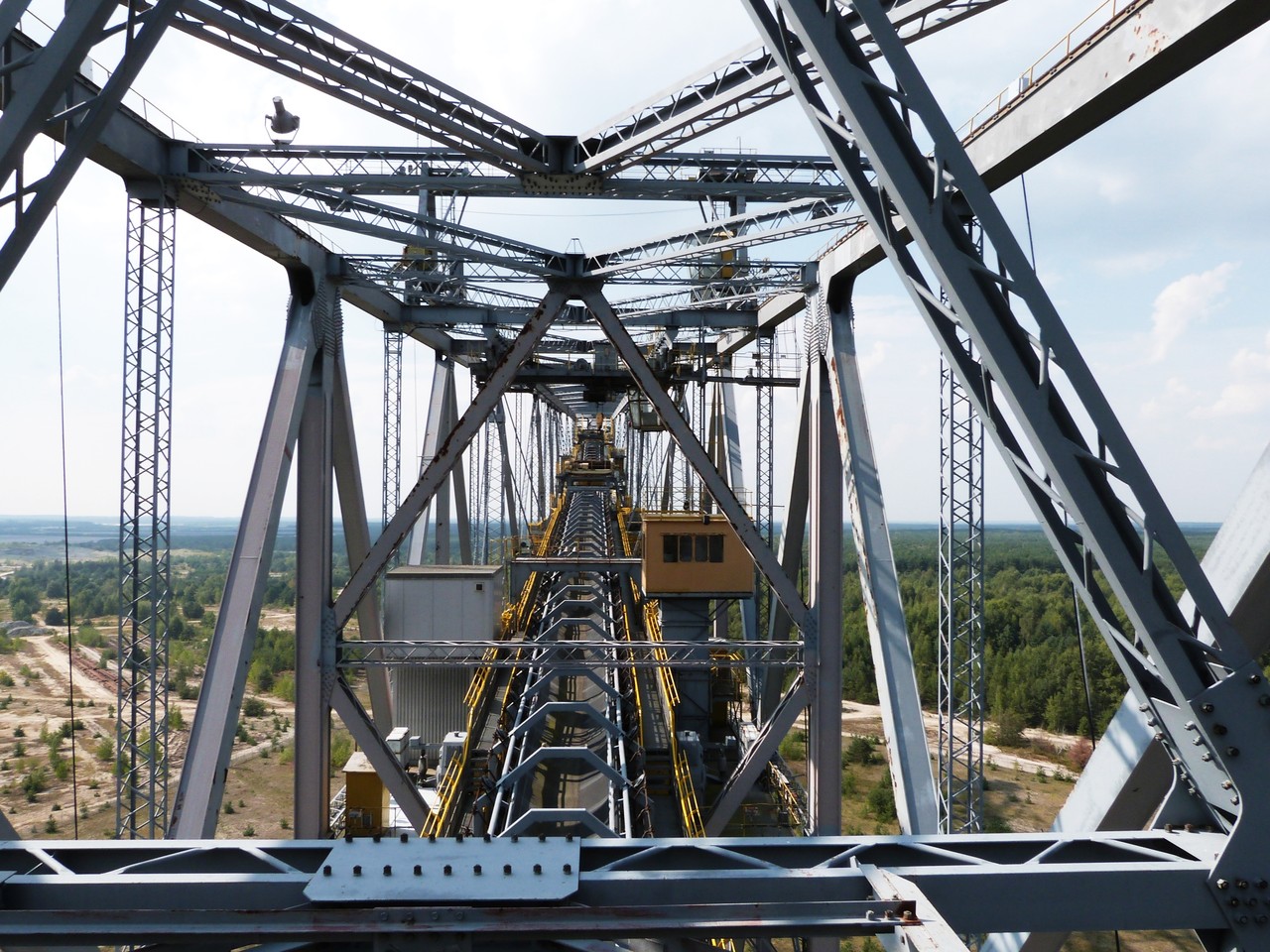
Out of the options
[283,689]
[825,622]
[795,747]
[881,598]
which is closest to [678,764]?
[825,622]

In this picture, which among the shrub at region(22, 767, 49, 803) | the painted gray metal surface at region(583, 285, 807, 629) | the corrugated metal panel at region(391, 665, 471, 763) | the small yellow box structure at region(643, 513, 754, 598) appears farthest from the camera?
the shrub at region(22, 767, 49, 803)

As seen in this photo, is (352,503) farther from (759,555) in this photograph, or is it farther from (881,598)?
(881,598)

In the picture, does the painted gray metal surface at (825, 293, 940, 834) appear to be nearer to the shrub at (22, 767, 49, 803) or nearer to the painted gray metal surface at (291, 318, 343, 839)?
the painted gray metal surface at (291, 318, 343, 839)

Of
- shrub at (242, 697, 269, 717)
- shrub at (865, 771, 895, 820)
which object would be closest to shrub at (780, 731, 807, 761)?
shrub at (865, 771, 895, 820)

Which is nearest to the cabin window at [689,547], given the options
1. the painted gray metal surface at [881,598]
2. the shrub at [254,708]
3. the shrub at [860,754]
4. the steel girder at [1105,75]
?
the painted gray metal surface at [881,598]

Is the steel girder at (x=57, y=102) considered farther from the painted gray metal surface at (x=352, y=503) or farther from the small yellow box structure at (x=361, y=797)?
the small yellow box structure at (x=361, y=797)

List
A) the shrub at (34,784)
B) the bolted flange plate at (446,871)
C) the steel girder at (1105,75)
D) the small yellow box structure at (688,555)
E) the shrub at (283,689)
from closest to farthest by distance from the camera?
1. the bolted flange plate at (446,871)
2. the steel girder at (1105,75)
3. the small yellow box structure at (688,555)
4. the shrub at (34,784)
5. the shrub at (283,689)

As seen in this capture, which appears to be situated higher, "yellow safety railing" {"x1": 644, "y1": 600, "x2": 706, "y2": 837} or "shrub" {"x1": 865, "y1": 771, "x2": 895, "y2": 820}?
"yellow safety railing" {"x1": 644, "y1": 600, "x2": 706, "y2": 837}

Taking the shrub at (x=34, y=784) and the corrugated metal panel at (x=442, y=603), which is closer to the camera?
the corrugated metal panel at (x=442, y=603)
